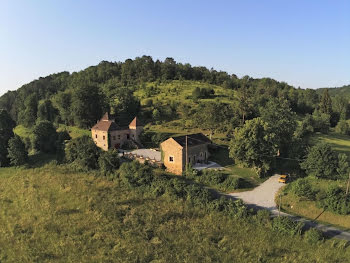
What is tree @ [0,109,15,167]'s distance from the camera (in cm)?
4856

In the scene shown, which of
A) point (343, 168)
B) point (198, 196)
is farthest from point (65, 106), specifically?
point (343, 168)

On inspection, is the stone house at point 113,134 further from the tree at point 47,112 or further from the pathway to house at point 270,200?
the tree at point 47,112

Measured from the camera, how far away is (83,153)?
142ft

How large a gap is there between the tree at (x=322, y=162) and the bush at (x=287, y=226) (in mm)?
12826

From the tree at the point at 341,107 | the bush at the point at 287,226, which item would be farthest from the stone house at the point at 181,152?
the tree at the point at 341,107

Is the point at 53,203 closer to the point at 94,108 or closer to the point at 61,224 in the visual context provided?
the point at 61,224

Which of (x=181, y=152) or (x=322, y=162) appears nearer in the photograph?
(x=322, y=162)

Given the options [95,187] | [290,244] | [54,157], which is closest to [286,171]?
[290,244]

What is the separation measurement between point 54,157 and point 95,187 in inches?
827

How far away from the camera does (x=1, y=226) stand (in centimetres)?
2859

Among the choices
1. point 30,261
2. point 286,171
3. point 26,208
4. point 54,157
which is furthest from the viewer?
point 54,157

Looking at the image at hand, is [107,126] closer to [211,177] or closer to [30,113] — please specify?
[211,177]

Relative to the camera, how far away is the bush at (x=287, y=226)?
24844 millimetres

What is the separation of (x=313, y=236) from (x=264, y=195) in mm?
9081
